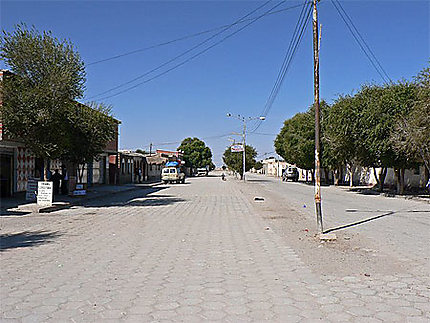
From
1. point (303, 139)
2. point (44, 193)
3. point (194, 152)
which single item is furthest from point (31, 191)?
point (194, 152)

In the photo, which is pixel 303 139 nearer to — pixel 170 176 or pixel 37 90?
pixel 170 176

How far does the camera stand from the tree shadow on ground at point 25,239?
9922 mm

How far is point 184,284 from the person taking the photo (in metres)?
6.47

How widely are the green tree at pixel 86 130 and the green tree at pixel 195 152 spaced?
272 feet

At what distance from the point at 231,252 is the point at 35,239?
5.26 metres

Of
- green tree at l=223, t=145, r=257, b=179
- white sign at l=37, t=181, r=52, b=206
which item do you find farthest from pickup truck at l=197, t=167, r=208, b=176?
white sign at l=37, t=181, r=52, b=206

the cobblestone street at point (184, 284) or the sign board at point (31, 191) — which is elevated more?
the sign board at point (31, 191)

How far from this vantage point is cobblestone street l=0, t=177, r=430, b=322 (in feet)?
16.8

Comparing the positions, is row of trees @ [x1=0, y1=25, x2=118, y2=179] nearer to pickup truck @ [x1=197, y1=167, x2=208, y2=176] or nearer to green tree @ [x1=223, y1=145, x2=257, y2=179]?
green tree @ [x1=223, y1=145, x2=257, y2=179]

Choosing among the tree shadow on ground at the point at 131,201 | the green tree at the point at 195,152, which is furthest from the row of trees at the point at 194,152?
the tree shadow on ground at the point at 131,201

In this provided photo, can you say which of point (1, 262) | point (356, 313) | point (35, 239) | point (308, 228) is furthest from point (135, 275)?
point (308, 228)

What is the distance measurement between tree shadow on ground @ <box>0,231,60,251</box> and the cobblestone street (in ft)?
0.09

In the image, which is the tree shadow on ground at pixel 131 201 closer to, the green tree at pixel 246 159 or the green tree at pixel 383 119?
the green tree at pixel 383 119

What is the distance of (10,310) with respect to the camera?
523cm
